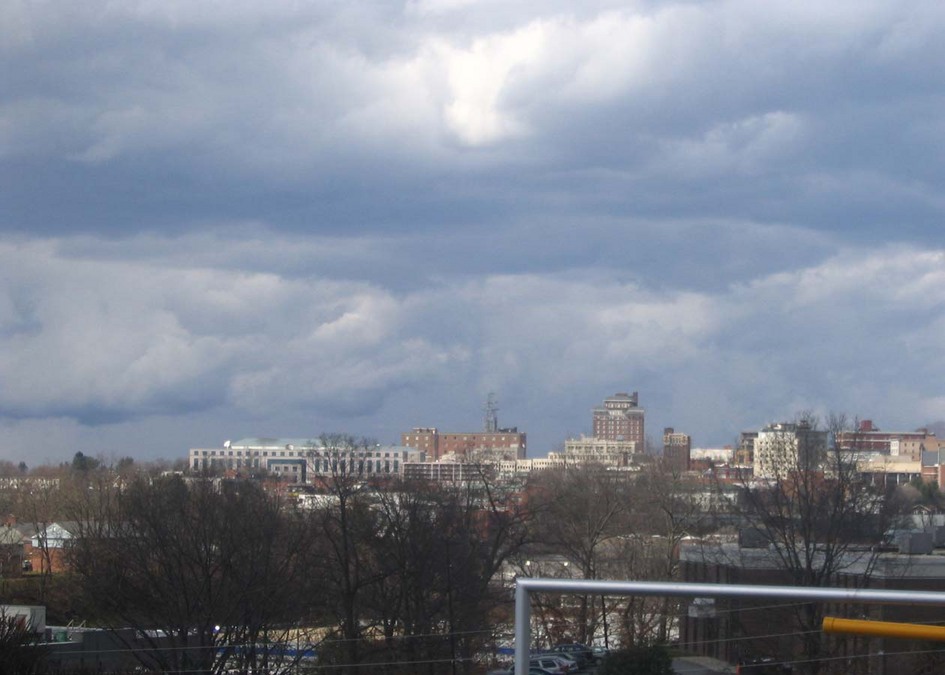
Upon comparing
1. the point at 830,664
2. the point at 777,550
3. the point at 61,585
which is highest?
the point at 830,664

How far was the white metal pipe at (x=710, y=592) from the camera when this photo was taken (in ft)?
12.3

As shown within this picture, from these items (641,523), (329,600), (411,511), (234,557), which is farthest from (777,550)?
(641,523)

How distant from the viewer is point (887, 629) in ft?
12.6

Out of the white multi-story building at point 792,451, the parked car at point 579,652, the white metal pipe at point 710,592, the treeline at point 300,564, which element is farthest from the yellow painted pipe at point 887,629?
the white multi-story building at point 792,451

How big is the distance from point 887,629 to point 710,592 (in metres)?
0.63

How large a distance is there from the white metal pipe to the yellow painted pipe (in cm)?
8

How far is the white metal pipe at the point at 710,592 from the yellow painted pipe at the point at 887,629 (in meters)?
0.08

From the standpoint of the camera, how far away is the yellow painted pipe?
3.82 metres

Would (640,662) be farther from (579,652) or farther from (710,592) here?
→ (710,592)

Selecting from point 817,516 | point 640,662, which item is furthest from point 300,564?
point 640,662

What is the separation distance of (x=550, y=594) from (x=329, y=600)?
78.5ft

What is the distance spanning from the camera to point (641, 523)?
49.5 m

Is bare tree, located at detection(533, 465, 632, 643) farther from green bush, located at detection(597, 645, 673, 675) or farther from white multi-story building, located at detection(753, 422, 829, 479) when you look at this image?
green bush, located at detection(597, 645, 673, 675)

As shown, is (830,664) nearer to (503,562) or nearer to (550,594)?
(550,594)
